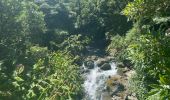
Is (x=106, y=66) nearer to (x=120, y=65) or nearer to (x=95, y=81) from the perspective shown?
(x=120, y=65)

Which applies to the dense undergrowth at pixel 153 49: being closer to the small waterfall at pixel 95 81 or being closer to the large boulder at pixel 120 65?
the small waterfall at pixel 95 81

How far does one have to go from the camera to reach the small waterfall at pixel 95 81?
3034 cm

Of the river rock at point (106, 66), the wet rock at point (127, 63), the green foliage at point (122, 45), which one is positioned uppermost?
the green foliage at point (122, 45)

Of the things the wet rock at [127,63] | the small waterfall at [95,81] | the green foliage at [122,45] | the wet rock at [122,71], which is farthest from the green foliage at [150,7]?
the wet rock at [127,63]

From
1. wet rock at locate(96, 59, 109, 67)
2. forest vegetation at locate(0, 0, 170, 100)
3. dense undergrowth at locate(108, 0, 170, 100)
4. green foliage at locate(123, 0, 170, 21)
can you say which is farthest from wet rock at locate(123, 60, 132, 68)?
green foliage at locate(123, 0, 170, 21)

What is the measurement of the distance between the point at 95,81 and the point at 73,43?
1046cm

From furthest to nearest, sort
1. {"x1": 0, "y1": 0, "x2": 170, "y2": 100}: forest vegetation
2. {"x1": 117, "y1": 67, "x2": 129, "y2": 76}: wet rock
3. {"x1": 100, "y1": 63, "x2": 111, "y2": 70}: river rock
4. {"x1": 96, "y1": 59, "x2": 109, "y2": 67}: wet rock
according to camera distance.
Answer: {"x1": 96, "y1": 59, "x2": 109, "y2": 67}: wet rock < {"x1": 100, "y1": 63, "x2": 111, "y2": 70}: river rock < {"x1": 117, "y1": 67, "x2": 129, "y2": 76}: wet rock < {"x1": 0, "y1": 0, "x2": 170, "y2": 100}: forest vegetation

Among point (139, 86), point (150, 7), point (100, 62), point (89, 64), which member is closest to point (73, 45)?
point (89, 64)

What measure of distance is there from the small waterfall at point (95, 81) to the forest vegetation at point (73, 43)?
5.79ft

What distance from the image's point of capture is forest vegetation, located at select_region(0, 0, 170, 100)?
1196 cm

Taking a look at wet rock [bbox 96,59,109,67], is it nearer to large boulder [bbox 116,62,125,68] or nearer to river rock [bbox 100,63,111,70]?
river rock [bbox 100,63,111,70]

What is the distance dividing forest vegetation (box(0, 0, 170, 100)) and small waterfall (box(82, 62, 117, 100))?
69.5 inches

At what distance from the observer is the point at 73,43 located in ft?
140

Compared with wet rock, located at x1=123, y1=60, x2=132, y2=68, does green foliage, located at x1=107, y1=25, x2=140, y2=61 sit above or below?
above
